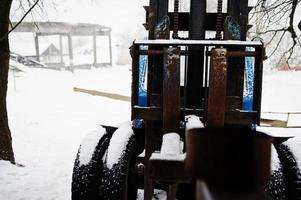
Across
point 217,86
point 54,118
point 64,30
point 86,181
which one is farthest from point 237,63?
point 64,30

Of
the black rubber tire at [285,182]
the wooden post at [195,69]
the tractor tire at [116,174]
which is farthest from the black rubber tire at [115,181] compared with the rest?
the black rubber tire at [285,182]

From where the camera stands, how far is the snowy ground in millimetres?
6195

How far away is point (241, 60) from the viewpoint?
373cm

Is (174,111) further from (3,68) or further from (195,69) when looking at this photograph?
(3,68)

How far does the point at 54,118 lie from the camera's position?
15.0 meters

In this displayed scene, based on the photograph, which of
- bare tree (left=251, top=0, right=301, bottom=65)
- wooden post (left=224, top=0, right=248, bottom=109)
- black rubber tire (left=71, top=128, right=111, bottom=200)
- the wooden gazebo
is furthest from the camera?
the wooden gazebo

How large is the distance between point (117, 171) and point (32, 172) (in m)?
4.38

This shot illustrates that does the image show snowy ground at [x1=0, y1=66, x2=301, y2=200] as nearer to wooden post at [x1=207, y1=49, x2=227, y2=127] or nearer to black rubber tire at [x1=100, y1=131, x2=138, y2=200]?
wooden post at [x1=207, y1=49, x2=227, y2=127]

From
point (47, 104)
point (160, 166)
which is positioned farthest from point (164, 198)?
point (47, 104)

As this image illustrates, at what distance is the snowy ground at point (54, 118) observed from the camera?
20.3ft

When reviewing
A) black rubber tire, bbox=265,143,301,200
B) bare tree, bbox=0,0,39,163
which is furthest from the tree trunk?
black rubber tire, bbox=265,143,301,200

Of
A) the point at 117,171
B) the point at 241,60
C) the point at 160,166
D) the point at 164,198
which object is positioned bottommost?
the point at 164,198

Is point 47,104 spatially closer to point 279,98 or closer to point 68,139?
point 68,139

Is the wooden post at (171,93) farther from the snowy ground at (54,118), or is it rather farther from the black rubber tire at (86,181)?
the snowy ground at (54,118)
